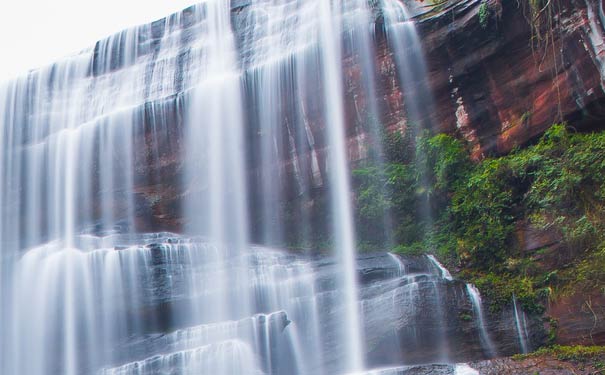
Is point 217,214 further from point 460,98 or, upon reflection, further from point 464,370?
point 464,370

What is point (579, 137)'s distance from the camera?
12414mm

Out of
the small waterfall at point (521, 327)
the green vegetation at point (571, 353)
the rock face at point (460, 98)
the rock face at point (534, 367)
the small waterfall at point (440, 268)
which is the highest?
the rock face at point (460, 98)

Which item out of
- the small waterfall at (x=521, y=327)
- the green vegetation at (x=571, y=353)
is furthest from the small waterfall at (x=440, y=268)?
the green vegetation at (x=571, y=353)

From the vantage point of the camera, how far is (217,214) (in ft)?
50.1

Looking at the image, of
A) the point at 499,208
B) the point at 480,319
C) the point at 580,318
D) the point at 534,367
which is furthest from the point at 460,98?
the point at 534,367

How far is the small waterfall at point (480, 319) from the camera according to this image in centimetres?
1070

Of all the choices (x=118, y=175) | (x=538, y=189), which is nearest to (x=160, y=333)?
(x=118, y=175)

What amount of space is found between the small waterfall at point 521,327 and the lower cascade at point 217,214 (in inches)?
1.2

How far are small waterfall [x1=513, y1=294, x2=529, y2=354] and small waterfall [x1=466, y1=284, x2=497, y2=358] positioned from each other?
48cm

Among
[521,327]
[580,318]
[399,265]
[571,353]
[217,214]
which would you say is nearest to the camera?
[571,353]

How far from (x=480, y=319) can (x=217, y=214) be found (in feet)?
23.0

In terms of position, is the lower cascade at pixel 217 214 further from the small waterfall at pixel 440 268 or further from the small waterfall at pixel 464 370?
the small waterfall at pixel 464 370

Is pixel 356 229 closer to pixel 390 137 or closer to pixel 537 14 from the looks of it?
pixel 390 137

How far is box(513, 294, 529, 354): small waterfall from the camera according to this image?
10625 mm
